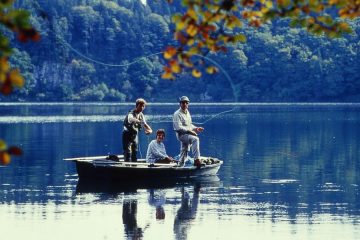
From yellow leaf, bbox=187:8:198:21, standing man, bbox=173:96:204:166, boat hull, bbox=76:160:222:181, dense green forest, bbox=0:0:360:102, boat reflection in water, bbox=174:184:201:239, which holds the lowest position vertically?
boat reflection in water, bbox=174:184:201:239

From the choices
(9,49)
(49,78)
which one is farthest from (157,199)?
(49,78)

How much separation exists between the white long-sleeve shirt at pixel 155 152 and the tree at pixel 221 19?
782 inches

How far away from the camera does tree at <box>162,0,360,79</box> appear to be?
748 centimetres

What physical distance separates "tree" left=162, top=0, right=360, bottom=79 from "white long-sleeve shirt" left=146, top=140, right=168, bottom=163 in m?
19.9

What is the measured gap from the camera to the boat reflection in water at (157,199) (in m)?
19.1

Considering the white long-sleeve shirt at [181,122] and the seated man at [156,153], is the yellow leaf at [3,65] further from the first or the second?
the seated man at [156,153]

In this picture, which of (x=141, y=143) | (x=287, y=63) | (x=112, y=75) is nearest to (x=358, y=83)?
(x=287, y=63)

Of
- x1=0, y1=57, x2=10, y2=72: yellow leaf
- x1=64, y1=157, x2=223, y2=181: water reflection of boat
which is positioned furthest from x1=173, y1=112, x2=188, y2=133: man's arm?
x1=0, y1=57, x2=10, y2=72: yellow leaf

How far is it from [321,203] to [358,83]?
135874 millimetres

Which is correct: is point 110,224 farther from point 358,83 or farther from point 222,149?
point 358,83

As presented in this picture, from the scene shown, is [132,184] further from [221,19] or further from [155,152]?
[221,19]

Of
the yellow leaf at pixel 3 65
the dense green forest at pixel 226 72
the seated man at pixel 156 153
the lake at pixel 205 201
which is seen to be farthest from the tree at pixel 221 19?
the dense green forest at pixel 226 72

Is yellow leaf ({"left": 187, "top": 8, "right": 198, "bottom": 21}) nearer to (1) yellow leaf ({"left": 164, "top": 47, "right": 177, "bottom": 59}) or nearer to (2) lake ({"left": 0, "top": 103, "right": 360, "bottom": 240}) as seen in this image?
(1) yellow leaf ({"left": 164, "top": 47, "right": 177, "bottom": 59})

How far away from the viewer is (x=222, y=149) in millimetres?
44125
